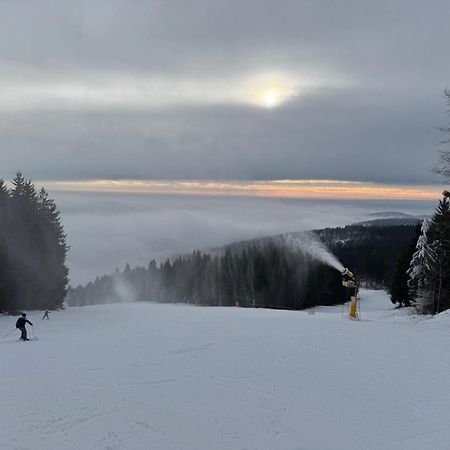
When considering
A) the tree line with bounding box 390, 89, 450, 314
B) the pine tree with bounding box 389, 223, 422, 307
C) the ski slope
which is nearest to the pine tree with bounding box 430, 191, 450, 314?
the tree line with bounding box 390, 89, 450, 314

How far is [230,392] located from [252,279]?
6820 centimetres

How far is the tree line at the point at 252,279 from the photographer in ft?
257

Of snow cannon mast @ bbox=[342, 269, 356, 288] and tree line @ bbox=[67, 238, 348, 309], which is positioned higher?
snow cannon mast @ bbox=[342, 269, 356, 288]

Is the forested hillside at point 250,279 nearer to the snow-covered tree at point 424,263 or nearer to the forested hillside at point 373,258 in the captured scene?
the forested hillside at point 373,258

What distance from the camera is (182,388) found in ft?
35.3

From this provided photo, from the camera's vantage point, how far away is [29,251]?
1512 inches

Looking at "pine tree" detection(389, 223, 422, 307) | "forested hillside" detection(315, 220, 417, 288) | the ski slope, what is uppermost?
the ski slope

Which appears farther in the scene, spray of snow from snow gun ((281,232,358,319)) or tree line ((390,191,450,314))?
tree line ((390,191,450,314))

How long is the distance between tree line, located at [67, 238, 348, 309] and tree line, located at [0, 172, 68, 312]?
38.5 meters

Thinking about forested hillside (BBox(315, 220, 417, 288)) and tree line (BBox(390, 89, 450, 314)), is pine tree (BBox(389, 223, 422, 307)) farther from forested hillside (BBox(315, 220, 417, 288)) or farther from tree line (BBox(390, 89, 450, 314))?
forested hillside (BBox(315, 220, 417, 288))

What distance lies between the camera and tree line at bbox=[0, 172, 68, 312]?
115ft

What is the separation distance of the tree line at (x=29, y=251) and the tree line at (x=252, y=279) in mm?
38499

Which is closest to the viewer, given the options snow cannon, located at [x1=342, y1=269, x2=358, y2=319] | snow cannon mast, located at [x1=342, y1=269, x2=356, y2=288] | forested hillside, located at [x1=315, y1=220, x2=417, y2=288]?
snow cannon mast, located at [x1=342, y1=269, x2=356, y2=288]

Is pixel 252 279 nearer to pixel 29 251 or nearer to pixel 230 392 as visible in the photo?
pixel 29 251
